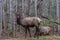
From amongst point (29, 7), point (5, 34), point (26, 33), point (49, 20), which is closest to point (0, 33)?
point (5, 34)

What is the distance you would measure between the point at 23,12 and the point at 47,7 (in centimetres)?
165

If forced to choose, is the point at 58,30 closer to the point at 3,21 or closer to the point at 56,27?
the point at 56,27

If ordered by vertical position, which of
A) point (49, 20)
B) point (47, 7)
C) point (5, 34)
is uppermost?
point (47, 7)

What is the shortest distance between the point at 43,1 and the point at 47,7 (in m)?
0.44

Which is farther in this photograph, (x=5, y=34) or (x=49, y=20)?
(x=49, y=20)

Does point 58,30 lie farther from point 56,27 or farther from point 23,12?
point 23,12

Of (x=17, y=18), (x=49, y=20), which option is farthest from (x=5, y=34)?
(x=49, y=20)

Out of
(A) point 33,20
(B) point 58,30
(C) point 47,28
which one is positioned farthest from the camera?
(B) point 58,30

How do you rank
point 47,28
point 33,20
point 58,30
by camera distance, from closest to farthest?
point 33,20 → point 47,28 → point 58,30

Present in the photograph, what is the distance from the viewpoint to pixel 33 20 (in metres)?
8.79

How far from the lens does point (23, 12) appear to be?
33.3ft

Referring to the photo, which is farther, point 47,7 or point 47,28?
point 47,7

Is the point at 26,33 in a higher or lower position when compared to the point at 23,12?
lower

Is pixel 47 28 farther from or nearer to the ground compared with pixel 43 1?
nearer to the ground
